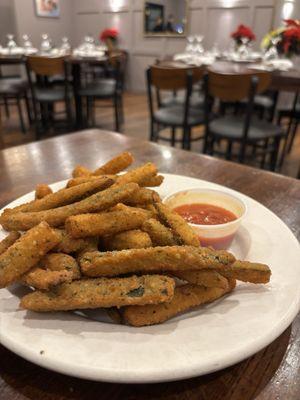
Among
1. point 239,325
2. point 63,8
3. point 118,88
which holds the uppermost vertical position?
point 63,8

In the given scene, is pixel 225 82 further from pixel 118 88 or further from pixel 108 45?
pixel 108 45

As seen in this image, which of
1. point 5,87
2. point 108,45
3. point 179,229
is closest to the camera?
point 179,229

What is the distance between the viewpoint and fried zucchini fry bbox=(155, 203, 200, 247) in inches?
26.7

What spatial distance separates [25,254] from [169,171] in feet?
2.97

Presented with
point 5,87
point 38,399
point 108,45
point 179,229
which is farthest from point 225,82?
point 108,45

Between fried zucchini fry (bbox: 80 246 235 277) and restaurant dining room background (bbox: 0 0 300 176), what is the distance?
403cm

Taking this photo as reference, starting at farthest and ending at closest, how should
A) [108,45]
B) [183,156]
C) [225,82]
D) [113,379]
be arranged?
[108,45]
[225,82]
[183,156]
[113,379]

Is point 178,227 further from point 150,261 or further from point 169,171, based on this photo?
point 169,171

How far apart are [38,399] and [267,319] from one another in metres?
0.39

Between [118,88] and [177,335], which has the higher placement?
[177,335]

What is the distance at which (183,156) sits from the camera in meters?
1.58

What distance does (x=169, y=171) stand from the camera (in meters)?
1.42

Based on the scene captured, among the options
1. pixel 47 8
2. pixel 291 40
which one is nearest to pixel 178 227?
pixel 291 40

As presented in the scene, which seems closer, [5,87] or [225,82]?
[225,82]
